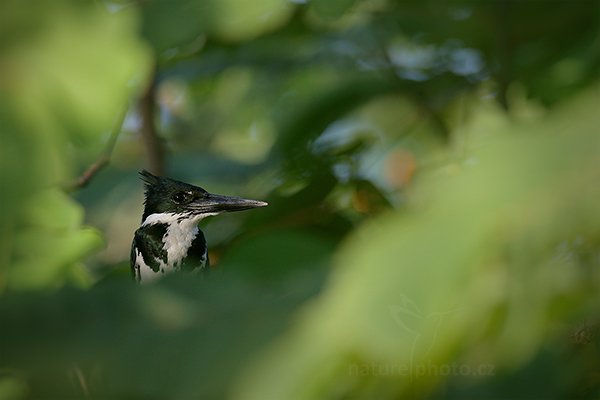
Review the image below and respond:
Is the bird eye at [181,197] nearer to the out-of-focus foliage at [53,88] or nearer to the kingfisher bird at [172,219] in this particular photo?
the kingfisher bird at [172,219]

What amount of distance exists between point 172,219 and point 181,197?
0.28ft

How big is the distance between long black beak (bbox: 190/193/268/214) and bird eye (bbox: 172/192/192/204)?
2 cm

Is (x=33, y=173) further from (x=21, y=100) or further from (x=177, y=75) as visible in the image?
(x=177, y=75)

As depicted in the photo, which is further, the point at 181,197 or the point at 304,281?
the point at 181,197

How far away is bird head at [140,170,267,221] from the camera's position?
1741 millimetres

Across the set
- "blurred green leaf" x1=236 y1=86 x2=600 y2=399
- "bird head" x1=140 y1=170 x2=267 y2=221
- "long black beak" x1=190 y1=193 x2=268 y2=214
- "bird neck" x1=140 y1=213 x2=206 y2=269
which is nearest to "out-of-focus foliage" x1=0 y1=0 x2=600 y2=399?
"blurred green leaf" x1=236 y1=86 x2=600 y2=399

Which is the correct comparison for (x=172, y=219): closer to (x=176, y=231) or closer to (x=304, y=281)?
(x=176, y=231)

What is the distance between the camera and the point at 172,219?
5.71 feet

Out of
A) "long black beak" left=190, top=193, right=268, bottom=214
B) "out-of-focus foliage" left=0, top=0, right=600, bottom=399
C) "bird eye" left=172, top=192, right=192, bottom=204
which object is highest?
"out-of-focus foliage" left=0, top=0, right=600, bottom=399

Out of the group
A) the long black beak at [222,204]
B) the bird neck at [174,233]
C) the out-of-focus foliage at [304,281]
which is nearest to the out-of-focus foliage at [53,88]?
the out-of-focus foliage at [304,281]

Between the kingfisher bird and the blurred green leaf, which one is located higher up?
the blurred green leaf

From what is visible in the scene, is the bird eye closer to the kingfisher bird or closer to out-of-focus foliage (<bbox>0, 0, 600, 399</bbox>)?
the kingfisher bird

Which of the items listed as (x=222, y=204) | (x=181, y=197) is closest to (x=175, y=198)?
(x=181, y=197)

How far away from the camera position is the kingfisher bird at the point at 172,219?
1517mm
